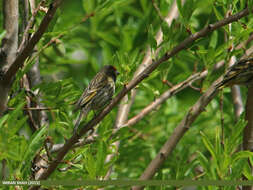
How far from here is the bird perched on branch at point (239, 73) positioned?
2459 millimetres

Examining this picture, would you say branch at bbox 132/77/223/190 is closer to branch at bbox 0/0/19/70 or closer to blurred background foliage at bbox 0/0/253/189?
blurred background foliage at bbox 0/0/253/189

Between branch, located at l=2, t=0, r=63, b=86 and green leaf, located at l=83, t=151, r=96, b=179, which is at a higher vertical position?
branch, located at l=2, t=0, r=63, b=86

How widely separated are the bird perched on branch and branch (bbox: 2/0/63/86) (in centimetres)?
102

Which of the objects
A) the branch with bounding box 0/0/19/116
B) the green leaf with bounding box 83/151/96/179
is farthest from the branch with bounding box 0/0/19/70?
the green leaf with bounding box 83/151/96/179

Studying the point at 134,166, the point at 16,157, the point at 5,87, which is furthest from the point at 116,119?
the point at 16,157

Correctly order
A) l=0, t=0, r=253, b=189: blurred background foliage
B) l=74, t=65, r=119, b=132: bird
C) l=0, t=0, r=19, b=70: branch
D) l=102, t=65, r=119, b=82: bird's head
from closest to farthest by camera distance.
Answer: l=0, t=0, r=253, b=189: blurred background foliage < l=0, t=0, r=19, b=70: branch < l=74, t=65, r=119, b=132: bird < l=102, t=65, r=119, b=82: bird's head

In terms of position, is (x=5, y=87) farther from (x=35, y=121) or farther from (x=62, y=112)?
(x=35, y=121)

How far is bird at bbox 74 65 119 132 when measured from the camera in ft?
8.99

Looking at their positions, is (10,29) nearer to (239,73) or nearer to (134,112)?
(239,73)

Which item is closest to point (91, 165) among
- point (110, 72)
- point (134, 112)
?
point (110, 72)

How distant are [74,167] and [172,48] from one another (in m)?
0.85

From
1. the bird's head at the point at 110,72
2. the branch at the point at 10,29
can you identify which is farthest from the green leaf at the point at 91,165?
the bird's head at the point at 110,72

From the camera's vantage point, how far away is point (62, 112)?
2.48 meters

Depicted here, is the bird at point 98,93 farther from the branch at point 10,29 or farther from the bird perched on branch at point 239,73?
the bird perched on branch at point 239,73
